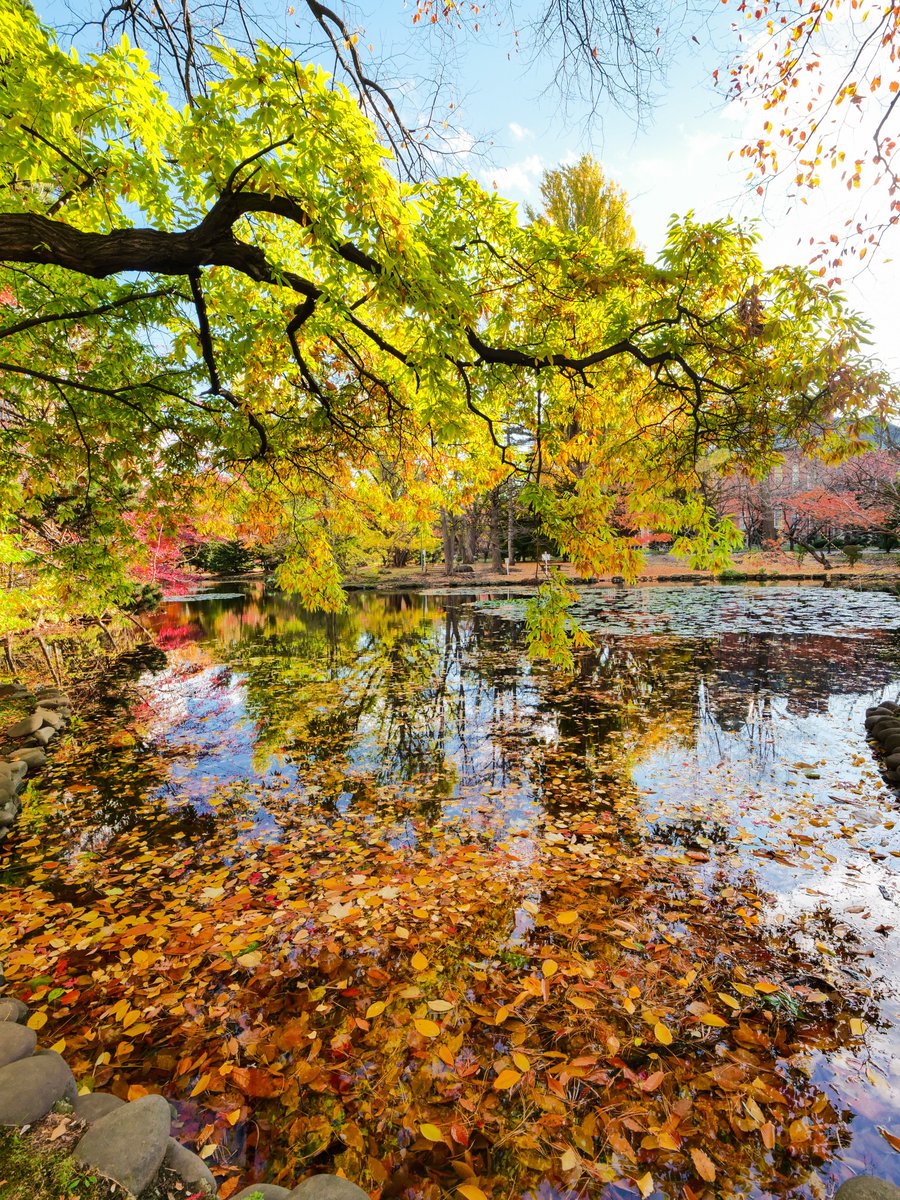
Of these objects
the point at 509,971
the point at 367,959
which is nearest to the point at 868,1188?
the point at 509,971

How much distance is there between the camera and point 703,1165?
7.18ft

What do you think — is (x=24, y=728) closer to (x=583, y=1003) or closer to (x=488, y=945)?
(x=488, y=945)

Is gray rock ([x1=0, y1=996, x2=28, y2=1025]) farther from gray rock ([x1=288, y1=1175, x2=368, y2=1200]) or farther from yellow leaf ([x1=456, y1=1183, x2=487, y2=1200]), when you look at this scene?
yellow leaf ([x1=456, y1=1183, x2=487, y2=1200])

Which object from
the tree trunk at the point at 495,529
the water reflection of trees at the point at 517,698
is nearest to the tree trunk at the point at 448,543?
the tree trunk at the point at 495,529

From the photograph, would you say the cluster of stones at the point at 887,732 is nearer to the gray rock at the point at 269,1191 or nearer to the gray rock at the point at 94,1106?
the gray rock at the point at 269,1191

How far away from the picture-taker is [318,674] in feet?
39.8

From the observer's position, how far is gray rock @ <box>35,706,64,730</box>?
841cm

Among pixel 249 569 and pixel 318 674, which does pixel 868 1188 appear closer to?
pixel 318 674

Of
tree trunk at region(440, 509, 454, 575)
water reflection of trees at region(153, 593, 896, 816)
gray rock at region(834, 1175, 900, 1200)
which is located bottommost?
water reflection of trees at region(153, 593, 896, 816)

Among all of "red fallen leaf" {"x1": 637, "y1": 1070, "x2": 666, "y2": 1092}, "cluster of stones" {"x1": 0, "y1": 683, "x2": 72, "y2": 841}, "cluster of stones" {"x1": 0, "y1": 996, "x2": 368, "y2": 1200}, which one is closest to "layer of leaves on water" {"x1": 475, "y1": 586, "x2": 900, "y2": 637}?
"cluster of stones" {"x1": 0, "y1": 683, "x2": 72, "y2": 841}

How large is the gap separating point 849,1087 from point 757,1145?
0.67 m

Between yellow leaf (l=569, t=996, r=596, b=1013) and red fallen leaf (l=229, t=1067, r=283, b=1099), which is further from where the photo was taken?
yellow leaf (l=569, t=996, r=596, b=1013)

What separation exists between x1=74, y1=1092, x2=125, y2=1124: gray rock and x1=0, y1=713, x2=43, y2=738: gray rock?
7.33 metres

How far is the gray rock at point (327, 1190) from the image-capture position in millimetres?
1938
